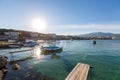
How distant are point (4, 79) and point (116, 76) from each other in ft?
61.9

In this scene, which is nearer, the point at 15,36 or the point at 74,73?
Answer: the point at 74,73

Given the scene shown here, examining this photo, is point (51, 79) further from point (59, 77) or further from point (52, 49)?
point (52, 49)

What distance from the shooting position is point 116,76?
22484mm

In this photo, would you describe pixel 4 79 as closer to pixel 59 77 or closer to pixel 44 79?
pixel 44 79

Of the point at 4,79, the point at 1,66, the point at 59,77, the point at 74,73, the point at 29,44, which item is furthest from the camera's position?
the point at 29,44

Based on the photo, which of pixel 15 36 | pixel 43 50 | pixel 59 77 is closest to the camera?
pixel 59 77

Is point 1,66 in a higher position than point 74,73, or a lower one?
lower

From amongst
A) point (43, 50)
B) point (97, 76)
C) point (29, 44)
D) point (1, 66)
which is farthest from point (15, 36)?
point (97, 76)

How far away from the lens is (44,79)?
20250mm

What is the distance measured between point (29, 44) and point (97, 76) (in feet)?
223

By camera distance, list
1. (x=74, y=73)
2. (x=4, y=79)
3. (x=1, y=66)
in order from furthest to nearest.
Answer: (x=1, y=66) < (x=4, y=79) < (x=74, y=73)

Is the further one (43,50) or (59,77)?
(43,50)

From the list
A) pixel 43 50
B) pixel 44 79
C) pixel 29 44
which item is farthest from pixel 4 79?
pixel 29 44

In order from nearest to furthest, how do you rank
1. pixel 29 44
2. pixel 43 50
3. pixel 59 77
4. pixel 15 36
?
pixel 59 77 < pixel 43 50 < pixel 29 44 < pixel 15 36
